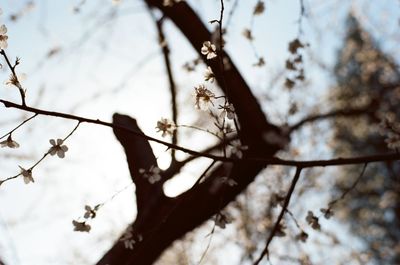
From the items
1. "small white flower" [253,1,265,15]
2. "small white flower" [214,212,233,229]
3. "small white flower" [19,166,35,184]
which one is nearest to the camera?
"small white flower" [19,166,35,184]

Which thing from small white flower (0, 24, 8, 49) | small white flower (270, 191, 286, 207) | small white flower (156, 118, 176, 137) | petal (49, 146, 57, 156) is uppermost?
small white flower (0, 24, 8, 49)

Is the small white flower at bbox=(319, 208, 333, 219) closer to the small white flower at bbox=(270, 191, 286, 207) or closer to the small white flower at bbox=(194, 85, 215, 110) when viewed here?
the small white flower at bbox=(270, 191, 286, 207)

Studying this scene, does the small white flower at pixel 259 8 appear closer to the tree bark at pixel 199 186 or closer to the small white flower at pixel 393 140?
the tree bark at pixel 199 186

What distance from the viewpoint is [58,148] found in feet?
5.32

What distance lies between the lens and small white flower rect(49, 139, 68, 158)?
1.61 metres

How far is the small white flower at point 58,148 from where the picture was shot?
1611mm

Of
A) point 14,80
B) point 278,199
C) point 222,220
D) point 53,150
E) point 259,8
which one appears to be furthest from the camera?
point 259,8

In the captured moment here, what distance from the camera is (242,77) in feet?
9.68

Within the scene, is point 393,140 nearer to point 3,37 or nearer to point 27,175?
point 27,175

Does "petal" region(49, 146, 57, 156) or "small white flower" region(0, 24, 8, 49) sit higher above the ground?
"small white flower" region(0, 24, 8, 49)

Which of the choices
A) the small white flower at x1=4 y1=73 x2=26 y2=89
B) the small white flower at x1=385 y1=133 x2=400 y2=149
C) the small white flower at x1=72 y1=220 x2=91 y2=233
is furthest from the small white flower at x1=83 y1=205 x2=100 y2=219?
the small white flower at x1=385 y1=133 x2=400 y2=149

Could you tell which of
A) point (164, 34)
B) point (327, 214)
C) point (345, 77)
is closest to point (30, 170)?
point (327, 214)

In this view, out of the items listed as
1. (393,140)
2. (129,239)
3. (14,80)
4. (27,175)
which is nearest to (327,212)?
(393,140)

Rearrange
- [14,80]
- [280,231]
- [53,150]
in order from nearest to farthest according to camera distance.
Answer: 1. [14,80]
2. [53,150]
3. [280,231]
